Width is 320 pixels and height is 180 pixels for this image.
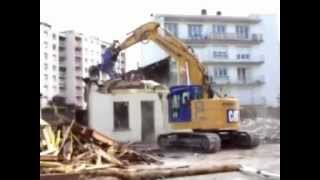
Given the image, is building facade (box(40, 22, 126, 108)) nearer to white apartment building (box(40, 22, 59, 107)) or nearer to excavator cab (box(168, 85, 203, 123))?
white apartment building (box(40, 22, 59, 107))

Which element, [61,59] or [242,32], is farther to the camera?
[242,32]

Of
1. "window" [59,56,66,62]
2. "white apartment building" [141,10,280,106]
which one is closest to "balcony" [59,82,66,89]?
"window" [59,56,66,62]

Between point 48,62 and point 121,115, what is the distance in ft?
1.49

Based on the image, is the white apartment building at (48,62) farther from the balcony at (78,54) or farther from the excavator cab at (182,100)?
the excavator cab at (182,100)

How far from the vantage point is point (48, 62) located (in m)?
3.11

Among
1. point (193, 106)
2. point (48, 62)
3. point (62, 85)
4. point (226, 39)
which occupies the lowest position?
point (193, 106)

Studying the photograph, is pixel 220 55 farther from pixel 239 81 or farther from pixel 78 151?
pixel 78 151

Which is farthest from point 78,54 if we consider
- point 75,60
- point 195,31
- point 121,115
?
point 195,31

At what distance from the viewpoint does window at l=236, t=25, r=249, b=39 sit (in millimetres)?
3266

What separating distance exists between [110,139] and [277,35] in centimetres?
101
